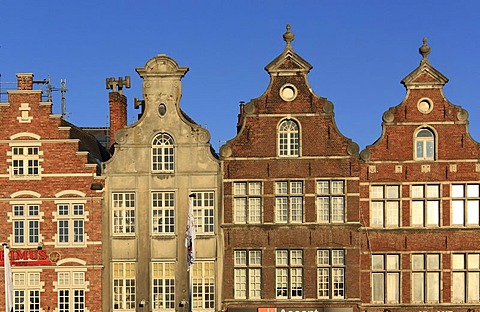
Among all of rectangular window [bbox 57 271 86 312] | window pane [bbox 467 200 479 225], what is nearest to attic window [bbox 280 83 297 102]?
window pane [bbox 467 200 479 225]

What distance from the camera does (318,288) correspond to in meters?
35.6

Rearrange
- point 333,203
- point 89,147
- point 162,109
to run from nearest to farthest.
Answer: point 333,203, point 162,109, point 89,147

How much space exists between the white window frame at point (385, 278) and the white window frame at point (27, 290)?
14.2 metres

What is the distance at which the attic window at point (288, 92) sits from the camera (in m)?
36.0

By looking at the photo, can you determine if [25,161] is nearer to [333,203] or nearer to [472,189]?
[333,203]

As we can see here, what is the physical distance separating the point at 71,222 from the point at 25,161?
3348 millimetres

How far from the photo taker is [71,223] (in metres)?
36.1

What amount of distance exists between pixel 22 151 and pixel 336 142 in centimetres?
1363

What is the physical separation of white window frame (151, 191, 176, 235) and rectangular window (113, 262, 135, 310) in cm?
193

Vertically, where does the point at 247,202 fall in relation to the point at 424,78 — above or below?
below

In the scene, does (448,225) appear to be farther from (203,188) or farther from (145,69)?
(145,69)

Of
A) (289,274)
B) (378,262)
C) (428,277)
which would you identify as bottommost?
(428,277)

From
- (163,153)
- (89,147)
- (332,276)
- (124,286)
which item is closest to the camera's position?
(332,276)

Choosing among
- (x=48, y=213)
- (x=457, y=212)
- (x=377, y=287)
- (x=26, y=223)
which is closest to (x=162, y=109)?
(x=48, y=213)
